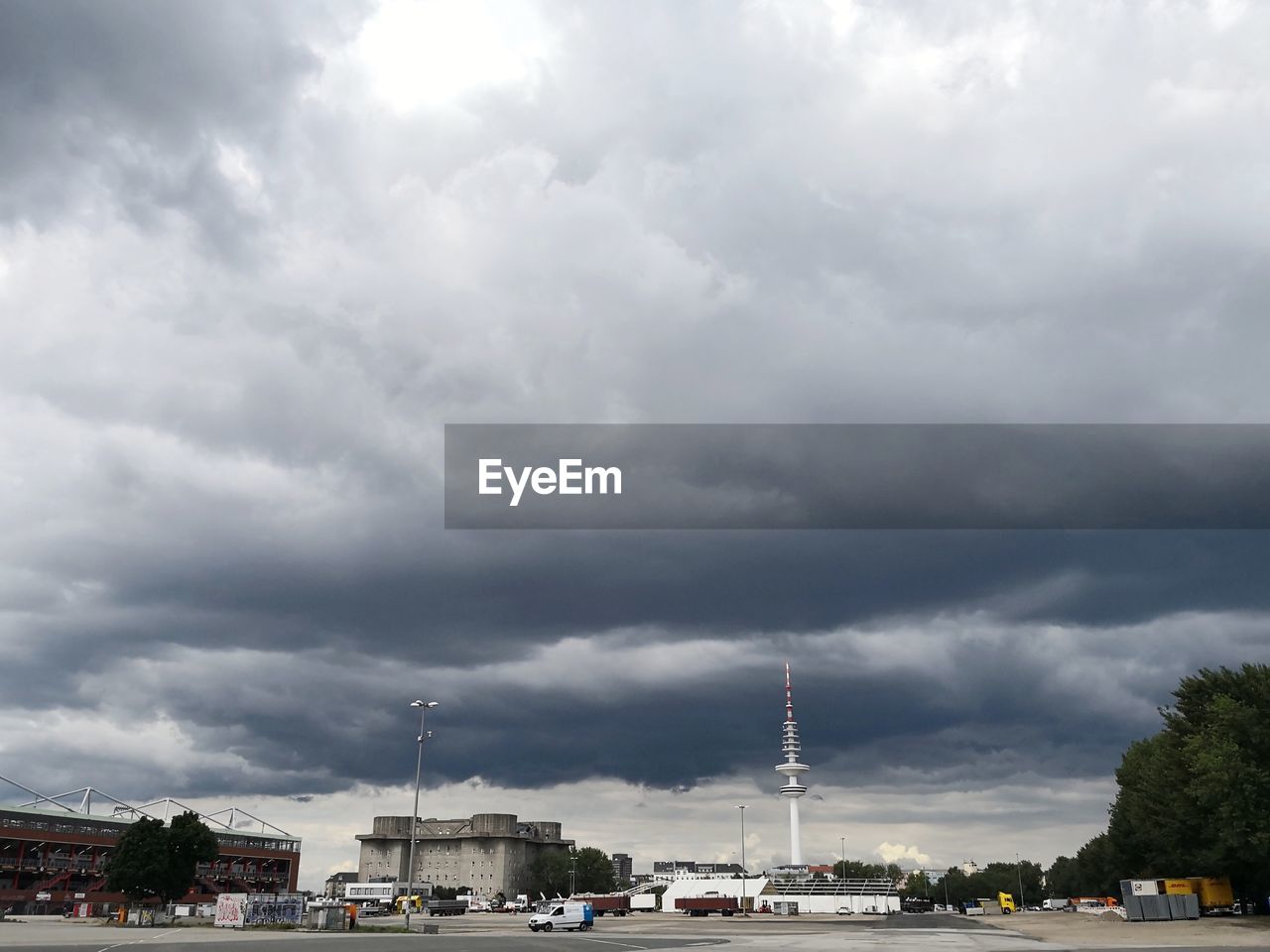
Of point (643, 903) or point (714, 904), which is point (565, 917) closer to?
point (714, 904)

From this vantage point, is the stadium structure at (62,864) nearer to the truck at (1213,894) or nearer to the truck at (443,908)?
the truck at (443,908)

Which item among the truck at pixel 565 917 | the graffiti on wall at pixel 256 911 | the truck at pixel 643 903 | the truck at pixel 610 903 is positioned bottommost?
the truck at pixel 643 903

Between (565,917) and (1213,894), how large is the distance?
52536 millimetres

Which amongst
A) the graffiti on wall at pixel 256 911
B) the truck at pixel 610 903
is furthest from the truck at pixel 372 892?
the graffiti on wall at pixel 256 911

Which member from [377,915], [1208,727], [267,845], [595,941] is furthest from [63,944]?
[267,845]

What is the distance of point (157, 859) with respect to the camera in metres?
95.8

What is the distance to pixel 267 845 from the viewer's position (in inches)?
7411


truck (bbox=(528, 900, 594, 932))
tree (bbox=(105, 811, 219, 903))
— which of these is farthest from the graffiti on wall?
tree (bbox=(105, 811, 219, 903))

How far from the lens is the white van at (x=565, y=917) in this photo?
73.2 m

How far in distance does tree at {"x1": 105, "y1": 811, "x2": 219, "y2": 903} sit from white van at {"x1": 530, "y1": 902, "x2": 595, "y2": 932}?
44686 mm

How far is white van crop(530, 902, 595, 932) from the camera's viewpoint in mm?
73250

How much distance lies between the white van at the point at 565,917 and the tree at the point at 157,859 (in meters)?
44.7

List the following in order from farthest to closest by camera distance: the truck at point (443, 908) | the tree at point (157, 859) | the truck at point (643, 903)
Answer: the truck at point (643, 903), the truck at point (443, 908), the tree at point (157, 859)

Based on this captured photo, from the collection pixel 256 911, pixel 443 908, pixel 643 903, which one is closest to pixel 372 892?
pixel 443 908
